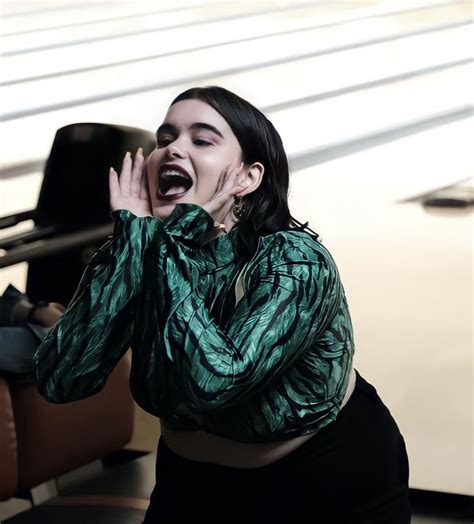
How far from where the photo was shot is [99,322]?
143 centimetres

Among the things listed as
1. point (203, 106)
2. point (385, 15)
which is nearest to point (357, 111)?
point (385, 15)

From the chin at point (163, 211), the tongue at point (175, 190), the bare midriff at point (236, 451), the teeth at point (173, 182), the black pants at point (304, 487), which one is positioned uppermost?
the teeth at point (173, 182)

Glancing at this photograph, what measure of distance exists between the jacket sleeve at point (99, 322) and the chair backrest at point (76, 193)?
1642 mm

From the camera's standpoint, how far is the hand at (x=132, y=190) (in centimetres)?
146

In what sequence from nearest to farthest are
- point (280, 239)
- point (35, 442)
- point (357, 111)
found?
1. point (280, 239)
2. point (35, 442)
3. point (357, 111)

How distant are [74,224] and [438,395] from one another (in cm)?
135

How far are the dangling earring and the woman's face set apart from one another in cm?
4

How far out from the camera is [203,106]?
1541 mm

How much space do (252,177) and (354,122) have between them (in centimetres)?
185

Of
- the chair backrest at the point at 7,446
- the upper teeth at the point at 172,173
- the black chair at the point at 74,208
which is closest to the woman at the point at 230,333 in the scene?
the upper teeth at the point at 172,173

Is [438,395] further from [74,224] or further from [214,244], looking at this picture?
[214,244]

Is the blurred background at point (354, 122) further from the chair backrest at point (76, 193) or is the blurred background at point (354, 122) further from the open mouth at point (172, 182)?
the open mouth at point (172, 182)

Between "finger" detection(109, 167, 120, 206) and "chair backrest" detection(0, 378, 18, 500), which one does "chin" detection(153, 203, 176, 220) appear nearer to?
"finger" detection(109, 167, 120, 206)

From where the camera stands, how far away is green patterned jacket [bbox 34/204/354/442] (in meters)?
1.30
